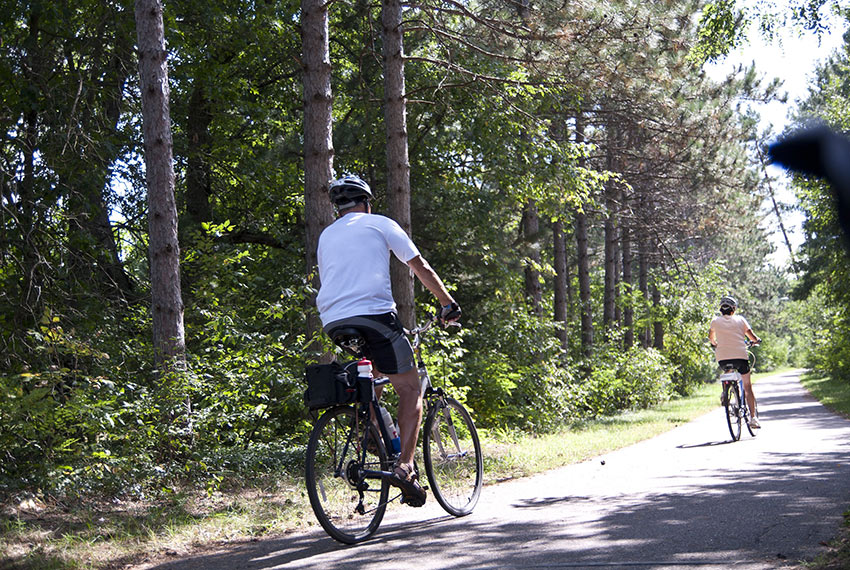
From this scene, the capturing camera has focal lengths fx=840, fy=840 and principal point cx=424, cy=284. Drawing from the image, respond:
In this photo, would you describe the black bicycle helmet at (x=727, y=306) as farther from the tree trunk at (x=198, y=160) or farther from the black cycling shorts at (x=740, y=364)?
the tree trunk at (x=198, y=160)

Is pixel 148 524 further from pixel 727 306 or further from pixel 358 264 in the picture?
pixel 727 306

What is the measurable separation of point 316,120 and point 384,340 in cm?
494

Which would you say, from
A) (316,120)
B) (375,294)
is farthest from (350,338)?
(316,120)

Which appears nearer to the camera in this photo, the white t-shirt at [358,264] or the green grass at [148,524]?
the green grass at [148,524]

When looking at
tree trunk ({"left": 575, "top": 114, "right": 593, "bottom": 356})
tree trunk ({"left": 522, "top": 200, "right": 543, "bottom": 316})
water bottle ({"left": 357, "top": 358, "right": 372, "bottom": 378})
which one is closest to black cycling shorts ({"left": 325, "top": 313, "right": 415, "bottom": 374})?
water bottle ({"left": 357, "top": 358, "right": 372, "bottom": 378})

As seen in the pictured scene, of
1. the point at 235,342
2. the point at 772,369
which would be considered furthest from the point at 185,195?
the point at 772,369

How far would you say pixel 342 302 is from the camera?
5320mm

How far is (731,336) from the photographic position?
1294 centimetres

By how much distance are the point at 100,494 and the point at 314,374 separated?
9.83 feet

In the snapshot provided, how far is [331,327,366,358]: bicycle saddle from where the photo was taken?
5.25 meters

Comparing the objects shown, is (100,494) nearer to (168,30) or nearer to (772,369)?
(168,30)

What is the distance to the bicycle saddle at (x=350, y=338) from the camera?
5254mm

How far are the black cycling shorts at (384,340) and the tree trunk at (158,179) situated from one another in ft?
13.3

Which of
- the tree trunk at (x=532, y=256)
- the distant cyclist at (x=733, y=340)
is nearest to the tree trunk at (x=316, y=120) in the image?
the distant cyclist at (x=733, y=340)
